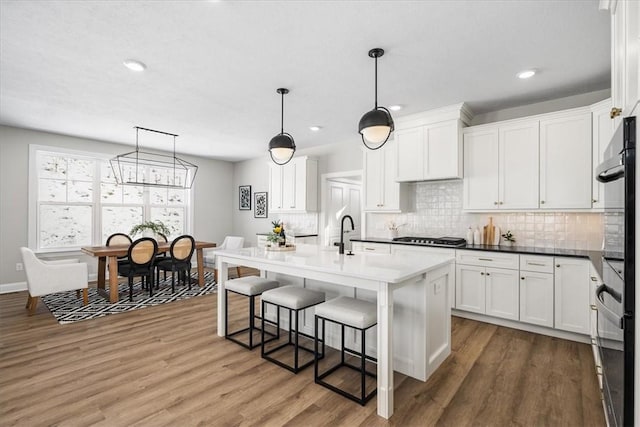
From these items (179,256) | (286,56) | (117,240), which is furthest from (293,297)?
(117,240)

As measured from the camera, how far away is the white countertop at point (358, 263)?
6.83ft

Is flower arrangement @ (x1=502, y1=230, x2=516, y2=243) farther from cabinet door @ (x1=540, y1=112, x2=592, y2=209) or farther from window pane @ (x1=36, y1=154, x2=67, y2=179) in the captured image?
window pane @ (x1=36, y1=154, x2=67, y2=179)

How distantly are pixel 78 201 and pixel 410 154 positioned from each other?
590 centimetres

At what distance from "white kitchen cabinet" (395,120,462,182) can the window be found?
5.32 meters

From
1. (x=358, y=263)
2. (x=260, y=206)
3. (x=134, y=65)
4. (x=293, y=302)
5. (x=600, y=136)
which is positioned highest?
(x=134, y=65)

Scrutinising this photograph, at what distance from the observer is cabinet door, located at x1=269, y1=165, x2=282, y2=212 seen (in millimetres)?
6617

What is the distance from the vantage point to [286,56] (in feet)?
9.23

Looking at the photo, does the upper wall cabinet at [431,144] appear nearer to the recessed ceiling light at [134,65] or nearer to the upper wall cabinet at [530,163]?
the upper wall cabinet at [530,163]

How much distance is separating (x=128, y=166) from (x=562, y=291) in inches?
291

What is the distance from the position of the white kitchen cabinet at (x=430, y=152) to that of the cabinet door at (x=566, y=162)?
907mm

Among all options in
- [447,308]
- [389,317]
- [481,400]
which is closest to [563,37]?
[447,308]

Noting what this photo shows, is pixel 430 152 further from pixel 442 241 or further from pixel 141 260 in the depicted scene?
pixel 141 260

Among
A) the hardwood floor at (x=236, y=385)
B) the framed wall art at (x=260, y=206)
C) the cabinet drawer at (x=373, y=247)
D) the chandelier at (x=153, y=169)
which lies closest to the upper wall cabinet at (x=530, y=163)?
the cabinet drawer at (x=373, y=247)

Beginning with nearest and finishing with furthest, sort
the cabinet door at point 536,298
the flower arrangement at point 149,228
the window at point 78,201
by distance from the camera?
the cabinet door at point 536,298 → the window at point 78,201 → the flower arrangement at point 149,228
